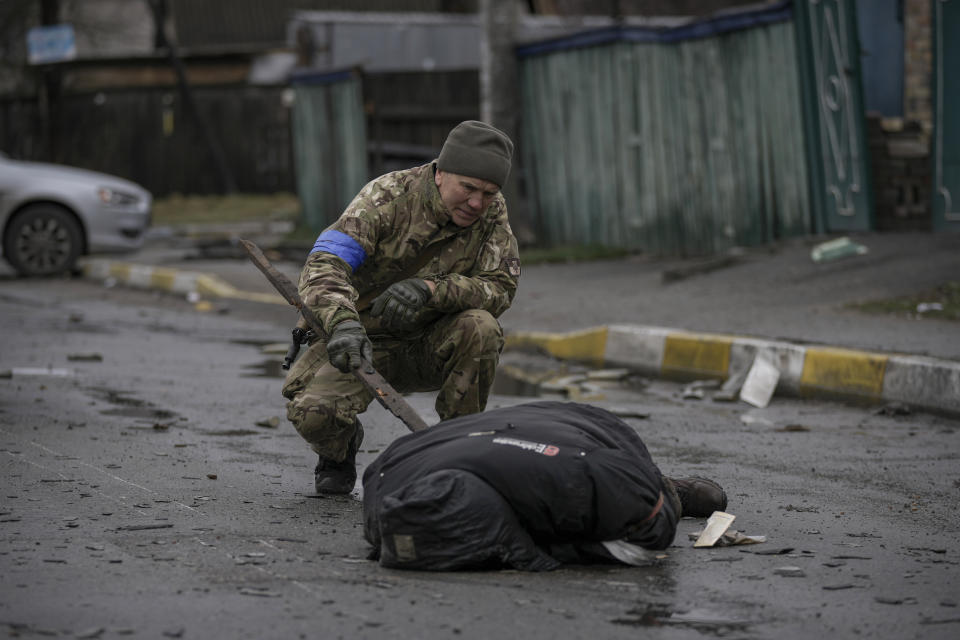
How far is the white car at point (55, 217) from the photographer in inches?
563

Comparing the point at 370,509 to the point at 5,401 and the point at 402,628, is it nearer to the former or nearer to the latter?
the point at 402,628

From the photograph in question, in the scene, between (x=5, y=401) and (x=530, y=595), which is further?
(x=5, y=401)

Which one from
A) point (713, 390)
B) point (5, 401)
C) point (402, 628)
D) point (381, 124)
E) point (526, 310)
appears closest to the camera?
point (402, 628)

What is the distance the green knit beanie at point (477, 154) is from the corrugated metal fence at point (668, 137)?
23.0ft

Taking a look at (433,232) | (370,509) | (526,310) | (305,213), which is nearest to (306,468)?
(433,232)

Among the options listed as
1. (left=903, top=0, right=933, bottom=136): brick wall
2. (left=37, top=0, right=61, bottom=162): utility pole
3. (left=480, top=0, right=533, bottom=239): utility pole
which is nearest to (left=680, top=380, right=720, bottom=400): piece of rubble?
(left=903, top=0, right=933, bottom=136): brick wall

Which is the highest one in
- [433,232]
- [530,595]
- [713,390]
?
[433,232]

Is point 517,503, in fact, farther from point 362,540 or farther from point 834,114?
point 834,114

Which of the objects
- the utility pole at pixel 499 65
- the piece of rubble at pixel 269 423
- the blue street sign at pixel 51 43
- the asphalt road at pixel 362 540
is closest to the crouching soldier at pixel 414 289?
the asphalt road at pixel 362 540

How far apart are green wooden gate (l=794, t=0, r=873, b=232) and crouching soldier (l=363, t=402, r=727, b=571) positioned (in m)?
7.67

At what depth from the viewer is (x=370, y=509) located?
3783 mm

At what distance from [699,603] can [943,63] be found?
8.22m

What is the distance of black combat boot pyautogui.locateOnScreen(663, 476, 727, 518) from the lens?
4359mm

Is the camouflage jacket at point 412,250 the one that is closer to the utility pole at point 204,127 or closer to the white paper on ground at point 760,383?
the white paper on ground at point 760,383
